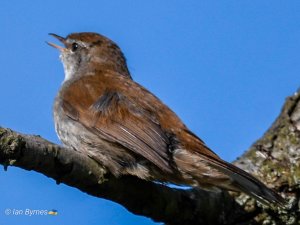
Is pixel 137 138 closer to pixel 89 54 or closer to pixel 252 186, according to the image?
pixel 252 186

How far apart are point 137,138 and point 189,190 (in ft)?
1.96

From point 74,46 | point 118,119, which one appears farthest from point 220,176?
point 74,46

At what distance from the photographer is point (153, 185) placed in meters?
5.14

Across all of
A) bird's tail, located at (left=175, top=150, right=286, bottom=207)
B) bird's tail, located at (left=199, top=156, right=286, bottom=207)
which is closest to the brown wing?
bird's tail, located at (left=175, top=150, right=286, bottom=207)

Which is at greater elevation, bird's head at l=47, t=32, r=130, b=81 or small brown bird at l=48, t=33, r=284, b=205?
bird's head at l=47, t=32, r=130, b=81

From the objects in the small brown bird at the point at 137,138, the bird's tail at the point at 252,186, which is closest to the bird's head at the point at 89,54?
the small brown bird at the point at 137,138

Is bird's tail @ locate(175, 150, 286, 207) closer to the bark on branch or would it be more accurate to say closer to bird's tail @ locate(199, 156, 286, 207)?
bird's tail @ locate(199, 156, 286, 207)

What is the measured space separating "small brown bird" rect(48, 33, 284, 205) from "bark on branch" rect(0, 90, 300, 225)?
0.16 metres

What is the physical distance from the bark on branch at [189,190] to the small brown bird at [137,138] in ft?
0.53

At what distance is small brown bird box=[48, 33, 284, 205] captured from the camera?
5277 mm

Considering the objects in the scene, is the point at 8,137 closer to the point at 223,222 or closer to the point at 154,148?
the point at 154,148

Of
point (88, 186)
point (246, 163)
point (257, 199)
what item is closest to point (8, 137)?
point (88, 186)

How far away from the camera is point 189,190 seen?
548 cm

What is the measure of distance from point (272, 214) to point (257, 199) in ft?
1.47
